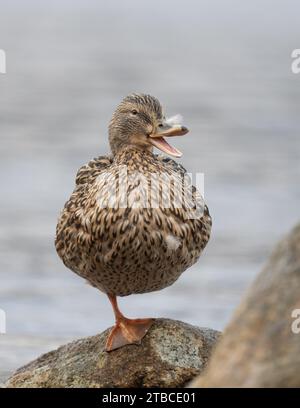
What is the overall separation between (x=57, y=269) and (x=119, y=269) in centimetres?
521

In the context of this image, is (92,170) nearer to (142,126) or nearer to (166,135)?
(142,126)

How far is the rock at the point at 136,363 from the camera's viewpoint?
7.82 m

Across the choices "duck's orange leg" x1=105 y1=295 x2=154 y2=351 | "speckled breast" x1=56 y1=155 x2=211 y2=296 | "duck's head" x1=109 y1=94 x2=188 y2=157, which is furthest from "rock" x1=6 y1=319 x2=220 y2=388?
"duck's head" x1=109 y1=94 x2=188 y2=157

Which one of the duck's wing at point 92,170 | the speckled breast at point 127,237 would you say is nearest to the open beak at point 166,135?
the speckled breast at point 127,237

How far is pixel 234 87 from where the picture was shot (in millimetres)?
27578

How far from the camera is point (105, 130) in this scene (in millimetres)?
20391

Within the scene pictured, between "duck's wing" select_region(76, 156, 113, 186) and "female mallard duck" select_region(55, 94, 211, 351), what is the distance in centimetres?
7

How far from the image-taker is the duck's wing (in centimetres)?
883

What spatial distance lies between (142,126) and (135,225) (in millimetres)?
895

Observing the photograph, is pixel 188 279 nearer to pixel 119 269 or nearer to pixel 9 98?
pixel 119 269

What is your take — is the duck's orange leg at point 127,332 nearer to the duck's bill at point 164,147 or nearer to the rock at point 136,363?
the rock at point 136,363

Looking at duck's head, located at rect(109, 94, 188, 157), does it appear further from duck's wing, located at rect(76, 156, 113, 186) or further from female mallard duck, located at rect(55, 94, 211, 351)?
duck's wing, located at rect(76, 156, 113, 186)

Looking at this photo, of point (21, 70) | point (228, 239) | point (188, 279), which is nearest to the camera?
point (188, 279)

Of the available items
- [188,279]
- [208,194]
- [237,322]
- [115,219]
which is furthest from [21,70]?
[237,322]
